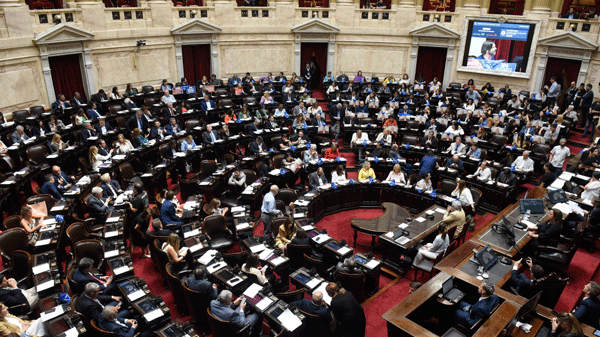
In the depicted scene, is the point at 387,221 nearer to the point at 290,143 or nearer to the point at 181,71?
the point at 290,143

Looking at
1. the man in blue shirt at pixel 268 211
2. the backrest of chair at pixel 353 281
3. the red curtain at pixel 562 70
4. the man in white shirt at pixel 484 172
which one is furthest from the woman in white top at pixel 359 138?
the red curtain at pixel 562 70

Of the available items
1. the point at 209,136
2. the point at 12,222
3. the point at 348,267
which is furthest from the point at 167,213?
the point at 209,136

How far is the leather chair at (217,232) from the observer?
9.44m

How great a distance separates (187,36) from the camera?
66.1 feet

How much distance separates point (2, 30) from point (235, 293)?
42.9 ft

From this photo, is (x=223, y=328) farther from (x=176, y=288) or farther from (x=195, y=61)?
(x=195, y=61)

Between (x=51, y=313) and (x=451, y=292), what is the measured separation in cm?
657

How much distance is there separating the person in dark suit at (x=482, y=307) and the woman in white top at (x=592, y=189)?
6.24 m

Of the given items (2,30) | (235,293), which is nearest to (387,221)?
(235,293)

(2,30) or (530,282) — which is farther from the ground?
(2,30)

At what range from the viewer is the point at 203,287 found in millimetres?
7121

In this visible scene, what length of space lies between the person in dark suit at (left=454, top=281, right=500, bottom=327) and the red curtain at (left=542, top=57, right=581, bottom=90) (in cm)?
1668

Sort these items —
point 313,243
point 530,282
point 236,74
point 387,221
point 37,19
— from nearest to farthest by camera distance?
point 530,282
point 313,243
point 387,221
point 37,19
point 236,74

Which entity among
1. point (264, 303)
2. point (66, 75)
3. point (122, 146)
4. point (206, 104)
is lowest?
point (264, 303)
